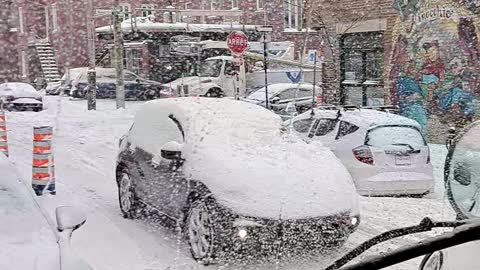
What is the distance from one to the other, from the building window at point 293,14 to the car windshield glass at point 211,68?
115 inches

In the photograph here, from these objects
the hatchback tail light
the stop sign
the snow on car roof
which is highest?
the stop sign

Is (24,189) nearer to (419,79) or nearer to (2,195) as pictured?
(2,195)

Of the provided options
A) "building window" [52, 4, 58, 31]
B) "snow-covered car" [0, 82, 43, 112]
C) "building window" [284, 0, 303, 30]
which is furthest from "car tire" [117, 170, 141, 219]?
"building window" [52, 4, 58, 31]

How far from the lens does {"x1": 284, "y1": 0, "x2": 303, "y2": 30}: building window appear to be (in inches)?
858

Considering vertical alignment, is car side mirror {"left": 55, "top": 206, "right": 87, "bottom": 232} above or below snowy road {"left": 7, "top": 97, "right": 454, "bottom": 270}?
above

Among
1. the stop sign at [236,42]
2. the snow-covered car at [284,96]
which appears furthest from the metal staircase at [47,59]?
the stop sign at [236,42]

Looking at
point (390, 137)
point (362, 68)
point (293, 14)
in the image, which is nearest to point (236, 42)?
point (362, 68)

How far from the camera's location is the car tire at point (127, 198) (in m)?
7.12

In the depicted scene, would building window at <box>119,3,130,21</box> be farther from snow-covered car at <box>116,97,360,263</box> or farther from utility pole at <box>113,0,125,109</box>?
snow-covered car at <box>116,97,360,263</box>

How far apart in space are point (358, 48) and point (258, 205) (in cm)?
1191

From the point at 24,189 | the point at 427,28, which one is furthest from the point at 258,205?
the point at 427,28

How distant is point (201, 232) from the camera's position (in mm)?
5680

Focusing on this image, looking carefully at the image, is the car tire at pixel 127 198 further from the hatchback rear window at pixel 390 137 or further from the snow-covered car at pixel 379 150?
the hatchback rear window at pixel 390 137

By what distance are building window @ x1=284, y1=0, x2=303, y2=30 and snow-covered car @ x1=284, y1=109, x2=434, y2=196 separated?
12740 millimetres
